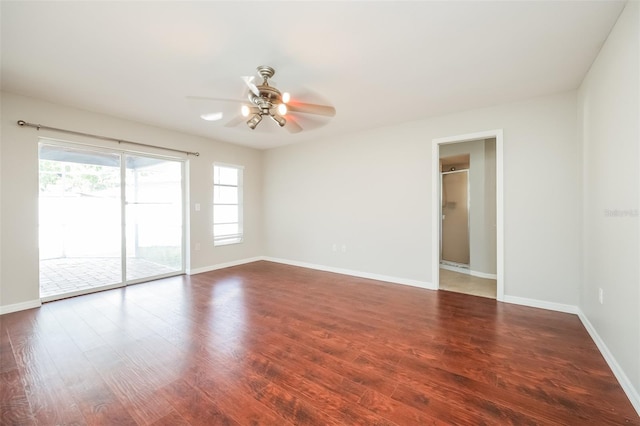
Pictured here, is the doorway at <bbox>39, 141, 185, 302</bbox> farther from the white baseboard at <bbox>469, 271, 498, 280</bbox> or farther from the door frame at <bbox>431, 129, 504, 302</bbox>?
the white baseboard at <bbox>469, 271, 498, 280</bbox>

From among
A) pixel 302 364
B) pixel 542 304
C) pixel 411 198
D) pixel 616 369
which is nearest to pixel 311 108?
pixel 302 364

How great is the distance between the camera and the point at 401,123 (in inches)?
162

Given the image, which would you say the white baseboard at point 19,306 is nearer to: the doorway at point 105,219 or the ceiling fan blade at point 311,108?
the doorway at point 105,219

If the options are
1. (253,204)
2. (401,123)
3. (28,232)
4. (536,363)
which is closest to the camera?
(536,363)

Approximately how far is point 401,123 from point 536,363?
334 centimetres

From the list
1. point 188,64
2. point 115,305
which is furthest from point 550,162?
point 115,305

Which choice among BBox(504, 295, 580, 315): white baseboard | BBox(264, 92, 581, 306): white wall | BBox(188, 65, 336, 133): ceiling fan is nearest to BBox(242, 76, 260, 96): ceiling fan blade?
BBox(188, 65, 336, 133): ceiling fan

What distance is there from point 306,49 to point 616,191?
8.44ft

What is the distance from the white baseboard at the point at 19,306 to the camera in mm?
2975

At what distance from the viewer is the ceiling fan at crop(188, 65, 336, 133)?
83.6 inches

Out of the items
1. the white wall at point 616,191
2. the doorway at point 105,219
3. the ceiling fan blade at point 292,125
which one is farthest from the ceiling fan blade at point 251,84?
the doorway at point 105,219

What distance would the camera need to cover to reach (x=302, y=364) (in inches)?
78.7

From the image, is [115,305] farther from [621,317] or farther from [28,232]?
[621,317]

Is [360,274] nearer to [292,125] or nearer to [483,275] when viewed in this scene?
[483,275]
